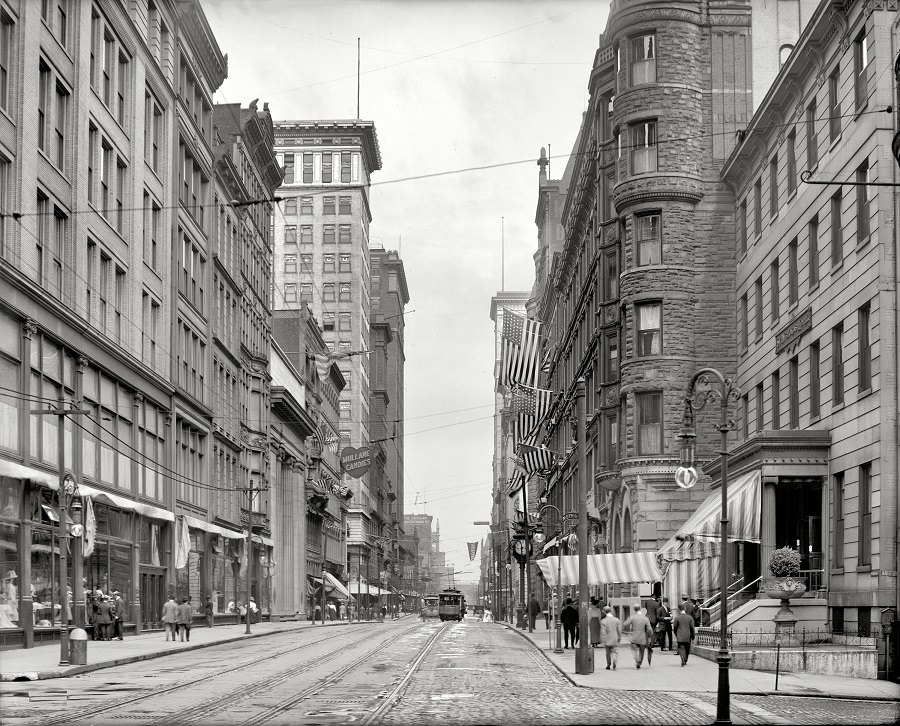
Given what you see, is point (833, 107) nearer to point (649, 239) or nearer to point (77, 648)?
point (649, 239)

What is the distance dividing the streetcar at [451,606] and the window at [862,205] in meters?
93.9

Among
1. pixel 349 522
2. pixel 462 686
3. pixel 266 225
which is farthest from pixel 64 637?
pixel 349 522

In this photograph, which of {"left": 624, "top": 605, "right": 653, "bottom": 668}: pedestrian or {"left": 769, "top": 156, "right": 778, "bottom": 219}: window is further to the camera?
{"left": 769, "top": 156, "right": 778, "bottom": 219}: window

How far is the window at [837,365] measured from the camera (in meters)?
37.9

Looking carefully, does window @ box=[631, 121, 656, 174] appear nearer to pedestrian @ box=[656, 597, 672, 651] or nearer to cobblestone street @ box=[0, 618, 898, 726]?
pedestrian @ box=[656, 597, 672, 651]

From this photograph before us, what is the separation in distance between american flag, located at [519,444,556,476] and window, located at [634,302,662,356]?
14.5m

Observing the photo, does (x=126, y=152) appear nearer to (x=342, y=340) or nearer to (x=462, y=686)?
(x=462, y=686)

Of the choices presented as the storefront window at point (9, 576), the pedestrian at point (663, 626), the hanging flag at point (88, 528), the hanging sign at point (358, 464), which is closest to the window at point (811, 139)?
the pedestrian at point (663, 626)

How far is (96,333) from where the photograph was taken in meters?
47.0

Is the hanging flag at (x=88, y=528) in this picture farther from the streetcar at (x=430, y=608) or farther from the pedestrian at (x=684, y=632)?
the streetcar at (x=430, y=608)

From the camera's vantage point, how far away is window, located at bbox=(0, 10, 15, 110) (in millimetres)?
39812

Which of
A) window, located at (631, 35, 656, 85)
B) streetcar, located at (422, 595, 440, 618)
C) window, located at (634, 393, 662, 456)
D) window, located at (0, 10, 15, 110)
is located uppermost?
window, located at (631, 35, 656, 85)

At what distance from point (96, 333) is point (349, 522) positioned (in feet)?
387

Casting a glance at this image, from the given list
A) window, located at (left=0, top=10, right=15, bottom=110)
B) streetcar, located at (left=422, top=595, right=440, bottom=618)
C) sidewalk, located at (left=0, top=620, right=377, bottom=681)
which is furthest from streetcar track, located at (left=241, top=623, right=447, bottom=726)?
streetcar, located at (left=422, top=595, right=440, bottom=618)
